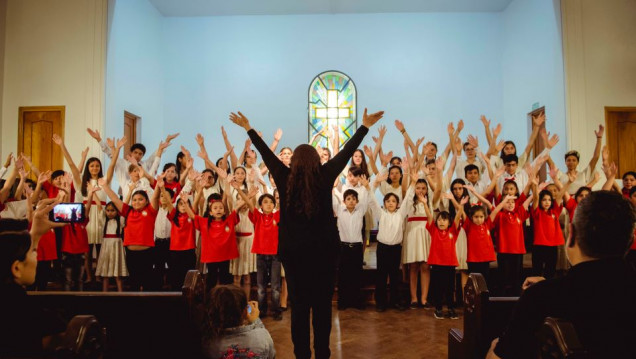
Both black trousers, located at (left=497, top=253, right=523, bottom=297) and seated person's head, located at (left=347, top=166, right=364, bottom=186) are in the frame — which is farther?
seated person's head, located at (left=347, top=166, right=364, bottom=186)

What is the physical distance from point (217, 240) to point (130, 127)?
468 cm

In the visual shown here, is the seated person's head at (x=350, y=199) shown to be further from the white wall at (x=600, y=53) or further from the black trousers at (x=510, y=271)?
the white wall at (x=600, y=53)

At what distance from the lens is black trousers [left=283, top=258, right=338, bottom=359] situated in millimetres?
2266

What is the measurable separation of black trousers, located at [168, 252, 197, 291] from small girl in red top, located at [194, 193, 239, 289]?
0.72 ft

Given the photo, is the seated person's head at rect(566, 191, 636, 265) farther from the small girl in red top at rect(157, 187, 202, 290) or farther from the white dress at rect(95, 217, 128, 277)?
the white dress at rect(95, 217, 128, 277)

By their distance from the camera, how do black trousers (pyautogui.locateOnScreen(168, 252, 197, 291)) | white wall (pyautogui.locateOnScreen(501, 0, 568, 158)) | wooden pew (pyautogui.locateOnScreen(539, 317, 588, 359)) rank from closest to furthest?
wooden pew (pyautogui.locateOnScreen(539, 317, 588, 359)) < black trousers (pyautogui.locateOnScreen(168, 252, 197, 291)) < white wall (pyautogui.locateOnScreen(501, 0, 568, 158))

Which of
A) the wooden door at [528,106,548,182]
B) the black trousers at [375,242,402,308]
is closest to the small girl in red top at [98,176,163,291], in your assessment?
the black trousers at [375,242,402,308]

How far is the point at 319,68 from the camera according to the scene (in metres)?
9.45

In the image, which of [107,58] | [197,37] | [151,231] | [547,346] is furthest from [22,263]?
[197,37]

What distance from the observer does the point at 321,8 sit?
9.24 m

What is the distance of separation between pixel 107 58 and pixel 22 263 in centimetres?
608

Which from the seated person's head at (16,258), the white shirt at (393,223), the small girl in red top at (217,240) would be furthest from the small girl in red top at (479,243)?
the seated person's head at (16,258)

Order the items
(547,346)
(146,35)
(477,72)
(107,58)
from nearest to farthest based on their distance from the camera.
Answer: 1. (547,346)
2. (107,58)
3. (146,35)
4. (477,72)

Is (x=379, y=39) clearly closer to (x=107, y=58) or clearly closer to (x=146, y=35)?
(x=146, y=35)
